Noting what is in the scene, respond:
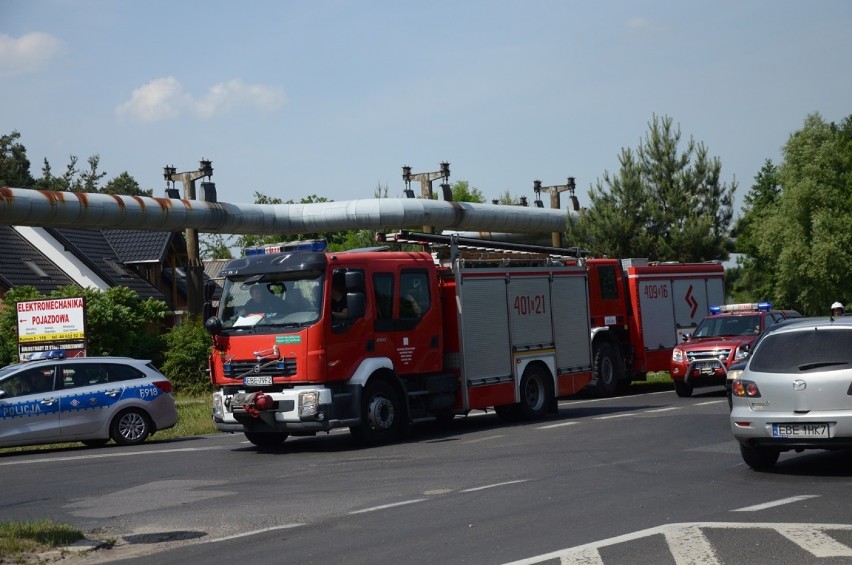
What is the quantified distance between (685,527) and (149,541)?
14.8ft

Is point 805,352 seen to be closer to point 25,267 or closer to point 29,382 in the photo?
point 29,382

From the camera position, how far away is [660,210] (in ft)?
138

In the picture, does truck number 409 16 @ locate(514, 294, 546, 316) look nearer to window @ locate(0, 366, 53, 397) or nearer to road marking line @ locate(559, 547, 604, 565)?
window @ locate(0, 366, 53, 397)

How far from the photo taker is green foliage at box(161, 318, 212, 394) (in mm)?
31812

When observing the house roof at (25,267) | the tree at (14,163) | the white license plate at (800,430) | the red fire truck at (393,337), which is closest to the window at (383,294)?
the red fire truck at (393,337)

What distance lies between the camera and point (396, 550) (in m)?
8.68

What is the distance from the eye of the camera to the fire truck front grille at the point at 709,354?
79.2 feet

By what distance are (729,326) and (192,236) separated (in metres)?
15.4

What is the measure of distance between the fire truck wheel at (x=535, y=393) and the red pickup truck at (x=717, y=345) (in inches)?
186

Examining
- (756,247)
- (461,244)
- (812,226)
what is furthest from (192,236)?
(756,247)

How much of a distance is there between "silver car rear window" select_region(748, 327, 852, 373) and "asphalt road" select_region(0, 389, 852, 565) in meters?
1.14

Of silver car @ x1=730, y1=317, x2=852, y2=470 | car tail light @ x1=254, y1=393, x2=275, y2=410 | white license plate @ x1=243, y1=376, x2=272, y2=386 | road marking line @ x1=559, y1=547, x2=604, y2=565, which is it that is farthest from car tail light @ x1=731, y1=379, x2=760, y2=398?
white license plate @ x1=243, y1=376, x2=272, y2=386

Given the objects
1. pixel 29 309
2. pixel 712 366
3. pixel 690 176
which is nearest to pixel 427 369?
pixel 712 366

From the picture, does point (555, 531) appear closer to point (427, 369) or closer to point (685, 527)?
point (685, 527)
